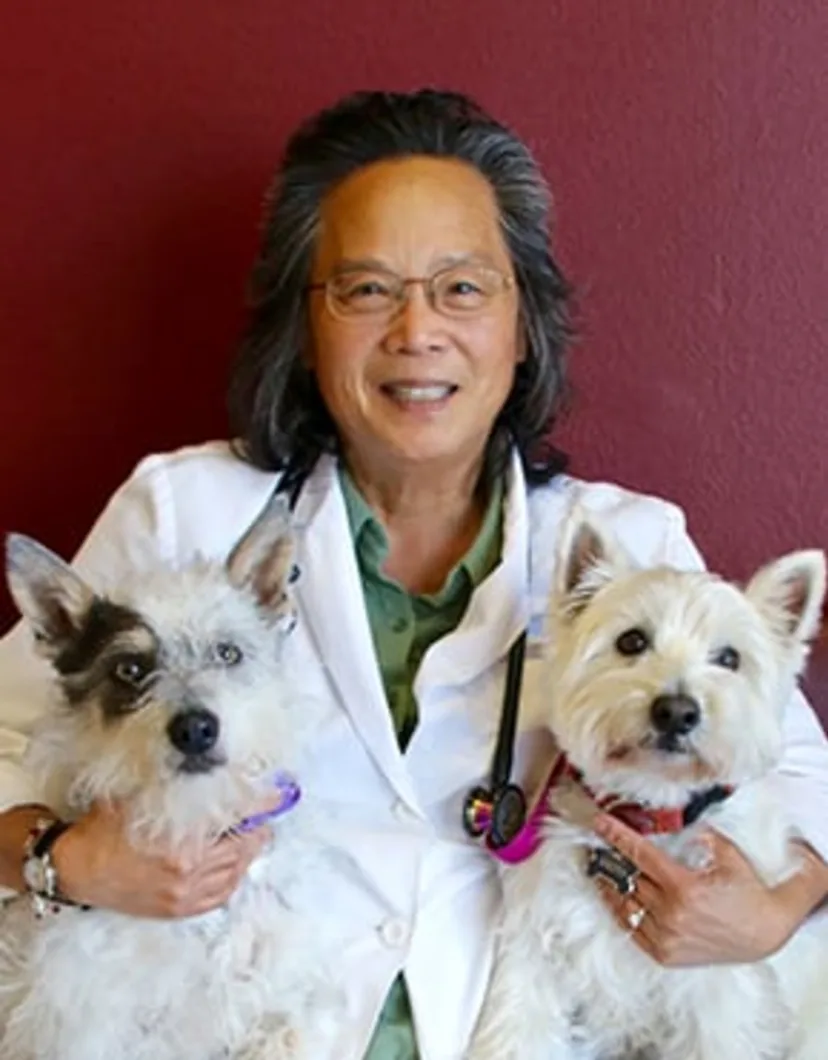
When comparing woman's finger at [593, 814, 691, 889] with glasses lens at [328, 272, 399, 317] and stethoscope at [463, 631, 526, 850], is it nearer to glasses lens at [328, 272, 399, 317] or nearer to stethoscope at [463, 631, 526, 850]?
stethoscope at [463, 631, 526, 850]

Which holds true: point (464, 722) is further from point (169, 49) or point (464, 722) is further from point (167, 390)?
point (169, 49)

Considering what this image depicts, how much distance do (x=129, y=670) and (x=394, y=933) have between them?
458 millimetres

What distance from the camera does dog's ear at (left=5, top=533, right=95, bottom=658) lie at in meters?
1.75

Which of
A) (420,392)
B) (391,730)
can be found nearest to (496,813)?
(391,730)

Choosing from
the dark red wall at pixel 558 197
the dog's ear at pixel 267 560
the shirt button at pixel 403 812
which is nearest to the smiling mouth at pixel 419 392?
the dog's ear at pixel 267 560

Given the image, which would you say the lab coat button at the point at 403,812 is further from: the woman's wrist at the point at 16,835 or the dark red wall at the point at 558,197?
the dark red wall at the point at 558,197

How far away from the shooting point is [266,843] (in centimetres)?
183

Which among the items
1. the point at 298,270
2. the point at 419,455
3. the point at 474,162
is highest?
the point at 474,162

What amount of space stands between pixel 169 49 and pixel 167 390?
487 millimetres

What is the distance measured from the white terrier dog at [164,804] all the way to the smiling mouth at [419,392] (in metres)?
0.24

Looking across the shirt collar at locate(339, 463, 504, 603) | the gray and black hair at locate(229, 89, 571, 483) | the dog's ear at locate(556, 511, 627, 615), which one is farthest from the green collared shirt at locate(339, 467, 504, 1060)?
the dog's ear at locate(556, 511, 627, 615)

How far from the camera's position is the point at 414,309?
6.39 feet

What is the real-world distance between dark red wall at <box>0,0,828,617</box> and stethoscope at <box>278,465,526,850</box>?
49 centimetres

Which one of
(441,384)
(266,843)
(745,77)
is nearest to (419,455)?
(441,384)
